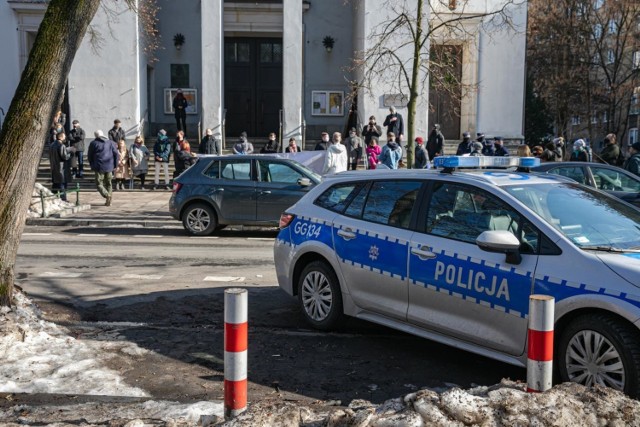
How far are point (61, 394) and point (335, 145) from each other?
13.8 m

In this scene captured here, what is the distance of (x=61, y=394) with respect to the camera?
5477mm

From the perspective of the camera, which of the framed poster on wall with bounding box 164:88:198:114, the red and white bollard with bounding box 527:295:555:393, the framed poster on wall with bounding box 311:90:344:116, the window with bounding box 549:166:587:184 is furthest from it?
A: the framed poster on wall with bounding box 311:90:344:116

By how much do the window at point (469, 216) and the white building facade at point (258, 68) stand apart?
17.9 metres

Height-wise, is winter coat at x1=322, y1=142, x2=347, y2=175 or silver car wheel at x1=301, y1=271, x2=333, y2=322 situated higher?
winter coat at x1=322, y1=142, x2=347, y2=175

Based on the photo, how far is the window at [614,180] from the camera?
1340cm

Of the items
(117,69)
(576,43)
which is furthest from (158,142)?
(576,43)

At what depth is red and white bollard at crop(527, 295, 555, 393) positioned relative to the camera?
4105 millimetres

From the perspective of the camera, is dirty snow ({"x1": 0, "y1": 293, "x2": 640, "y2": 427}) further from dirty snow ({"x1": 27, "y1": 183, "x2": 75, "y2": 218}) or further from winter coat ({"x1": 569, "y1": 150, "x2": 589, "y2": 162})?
winter coat ({"x1": 569, "y1": 150, "x2": 589, "y2": 162})

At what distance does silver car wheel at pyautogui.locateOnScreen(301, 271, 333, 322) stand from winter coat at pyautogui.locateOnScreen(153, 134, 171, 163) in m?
16.5

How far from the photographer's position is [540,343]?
4.12m

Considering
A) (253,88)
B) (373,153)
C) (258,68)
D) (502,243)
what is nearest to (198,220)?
(373,153)

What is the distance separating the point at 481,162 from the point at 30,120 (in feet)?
13.4

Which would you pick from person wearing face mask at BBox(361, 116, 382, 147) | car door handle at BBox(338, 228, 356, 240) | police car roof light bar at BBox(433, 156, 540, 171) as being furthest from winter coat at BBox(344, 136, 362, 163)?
car door handle at BBox(338, 228, 356, 240)

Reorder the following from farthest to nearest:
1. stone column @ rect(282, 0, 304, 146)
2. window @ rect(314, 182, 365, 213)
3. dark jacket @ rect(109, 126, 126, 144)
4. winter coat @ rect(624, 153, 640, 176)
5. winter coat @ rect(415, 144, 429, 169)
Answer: stone column @ rect(282, 0, 304, 146), dark jacket @ rect(109, 126, 126, 144), winter coat @ rect(415, 144, 429, 169), winter coat @ rect(624, 153, 640, 176), window @ rect(314, 182, 365, 213)
